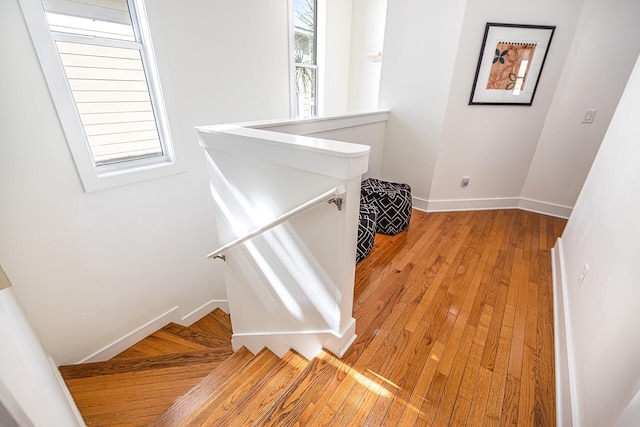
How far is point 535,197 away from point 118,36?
4202 mm

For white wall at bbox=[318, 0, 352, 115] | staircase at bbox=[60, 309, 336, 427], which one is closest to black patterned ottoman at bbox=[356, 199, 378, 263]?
staircase at bbox=[60, 309, 336, 427]

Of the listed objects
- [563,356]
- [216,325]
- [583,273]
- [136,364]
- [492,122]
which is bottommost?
[216,325]

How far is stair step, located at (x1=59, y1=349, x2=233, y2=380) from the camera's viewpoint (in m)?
1.96

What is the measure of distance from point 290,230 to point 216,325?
2.09m

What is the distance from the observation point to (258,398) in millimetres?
1393

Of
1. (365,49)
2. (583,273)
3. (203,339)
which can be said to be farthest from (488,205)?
(203,339)

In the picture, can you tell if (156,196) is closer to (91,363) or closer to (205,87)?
(205,87)

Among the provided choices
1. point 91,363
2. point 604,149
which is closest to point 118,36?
point 91,363

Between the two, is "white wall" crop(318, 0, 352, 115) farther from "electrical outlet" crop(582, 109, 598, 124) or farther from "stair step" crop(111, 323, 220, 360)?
"stair step" crop(111, 323, 220, 360)

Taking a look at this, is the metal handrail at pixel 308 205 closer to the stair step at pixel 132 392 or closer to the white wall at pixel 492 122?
the stair step at pixel 132 392

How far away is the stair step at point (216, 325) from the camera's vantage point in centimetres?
283

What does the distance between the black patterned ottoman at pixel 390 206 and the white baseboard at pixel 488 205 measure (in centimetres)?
56

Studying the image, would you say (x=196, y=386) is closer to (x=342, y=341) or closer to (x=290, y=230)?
(x=342, y=341)

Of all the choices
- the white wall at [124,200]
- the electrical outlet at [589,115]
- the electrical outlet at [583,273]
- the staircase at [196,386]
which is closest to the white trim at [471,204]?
the electrical outlet at [589,115]
